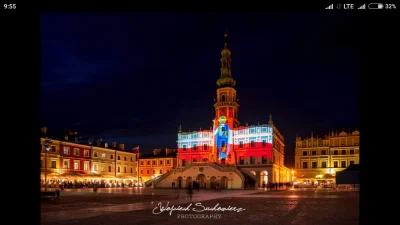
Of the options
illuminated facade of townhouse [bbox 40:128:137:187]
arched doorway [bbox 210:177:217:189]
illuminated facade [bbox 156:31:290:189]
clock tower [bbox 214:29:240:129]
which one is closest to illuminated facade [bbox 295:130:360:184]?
illuminated facade [bbox 156:31:290:189]

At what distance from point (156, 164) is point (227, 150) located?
26.4 m

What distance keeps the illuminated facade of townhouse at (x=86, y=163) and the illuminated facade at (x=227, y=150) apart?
15231mm

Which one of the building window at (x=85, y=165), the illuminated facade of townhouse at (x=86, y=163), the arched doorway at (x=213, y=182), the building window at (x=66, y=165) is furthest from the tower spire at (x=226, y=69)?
the building window at (x=66, y=165)

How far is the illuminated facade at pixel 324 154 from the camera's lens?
81.8m

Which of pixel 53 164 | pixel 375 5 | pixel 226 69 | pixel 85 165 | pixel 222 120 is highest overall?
pixel 226 69

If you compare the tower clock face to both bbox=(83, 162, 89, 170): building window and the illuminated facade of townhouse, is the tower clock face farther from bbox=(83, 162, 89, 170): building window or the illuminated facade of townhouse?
bbox=(83, 162, 89, 170): building window

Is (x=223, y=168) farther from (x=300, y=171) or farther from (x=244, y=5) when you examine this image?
(x=244, y=5)

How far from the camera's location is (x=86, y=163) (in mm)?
76438

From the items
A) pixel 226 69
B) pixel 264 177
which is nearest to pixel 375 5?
pixel 264 177

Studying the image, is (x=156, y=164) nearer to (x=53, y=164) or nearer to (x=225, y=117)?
(x=225, y=117)

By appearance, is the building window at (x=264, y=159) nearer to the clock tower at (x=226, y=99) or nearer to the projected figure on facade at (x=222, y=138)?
the projected figure on facade at (x=222, y=138)

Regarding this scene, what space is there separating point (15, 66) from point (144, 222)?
12.9 m

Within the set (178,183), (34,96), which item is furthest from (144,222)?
(178,183)

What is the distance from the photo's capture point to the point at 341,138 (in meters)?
83.4
